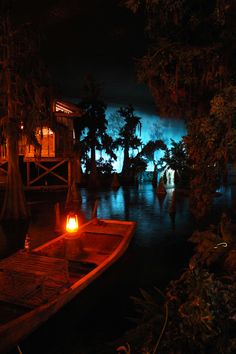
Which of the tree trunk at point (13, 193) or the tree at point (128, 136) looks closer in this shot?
the tree trunk at point (13, 193)

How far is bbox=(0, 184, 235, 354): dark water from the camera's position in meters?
6.38

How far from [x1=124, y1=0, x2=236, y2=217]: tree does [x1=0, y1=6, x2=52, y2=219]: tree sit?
401 inches

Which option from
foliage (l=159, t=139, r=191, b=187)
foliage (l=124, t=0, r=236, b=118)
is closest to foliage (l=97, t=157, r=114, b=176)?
foliage (l=159, t=139, r=191, b=187)

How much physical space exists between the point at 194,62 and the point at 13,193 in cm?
1250

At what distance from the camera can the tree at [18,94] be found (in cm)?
1538

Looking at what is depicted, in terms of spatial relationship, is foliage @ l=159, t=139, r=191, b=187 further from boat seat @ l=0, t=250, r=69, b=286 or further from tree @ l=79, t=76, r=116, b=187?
boat seat @ l=0, t=250, r=69, b=286

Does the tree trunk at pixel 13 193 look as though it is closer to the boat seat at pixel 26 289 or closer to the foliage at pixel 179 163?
the boat seat at pixel 26 289

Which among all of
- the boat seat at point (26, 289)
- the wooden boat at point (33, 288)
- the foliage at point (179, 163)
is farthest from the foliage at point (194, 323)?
the foliage at point (179, 163)

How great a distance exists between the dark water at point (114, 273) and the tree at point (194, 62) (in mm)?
2976

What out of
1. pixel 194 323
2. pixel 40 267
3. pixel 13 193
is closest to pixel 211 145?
pixel 194 323

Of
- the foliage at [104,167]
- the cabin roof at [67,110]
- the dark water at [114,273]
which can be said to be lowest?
the dark water at [114,273]

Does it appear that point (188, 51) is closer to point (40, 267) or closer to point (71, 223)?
point (40, 267)

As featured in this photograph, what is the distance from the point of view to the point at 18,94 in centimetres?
1591

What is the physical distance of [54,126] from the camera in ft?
56.6
